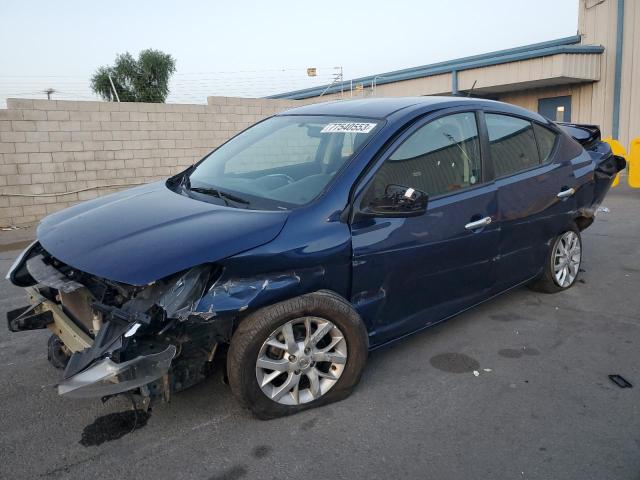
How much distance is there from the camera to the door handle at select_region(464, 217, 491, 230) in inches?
140

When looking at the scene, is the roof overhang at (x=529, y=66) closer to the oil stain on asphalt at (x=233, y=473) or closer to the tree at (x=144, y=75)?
the oil stain on asphalt at (x=233, y=473)

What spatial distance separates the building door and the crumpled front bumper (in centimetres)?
1634

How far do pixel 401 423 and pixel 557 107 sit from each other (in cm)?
1598

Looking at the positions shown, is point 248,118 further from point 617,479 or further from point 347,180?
point 617,479

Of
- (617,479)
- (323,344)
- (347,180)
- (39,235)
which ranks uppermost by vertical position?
(347,180)

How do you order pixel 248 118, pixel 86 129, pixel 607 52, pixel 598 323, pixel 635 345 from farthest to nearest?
pixel 607 52
pixel 248 118
pixel 86 129
pixel 598 323
pixel 635 345

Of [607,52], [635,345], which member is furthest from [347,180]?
[607,52]

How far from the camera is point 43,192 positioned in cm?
972

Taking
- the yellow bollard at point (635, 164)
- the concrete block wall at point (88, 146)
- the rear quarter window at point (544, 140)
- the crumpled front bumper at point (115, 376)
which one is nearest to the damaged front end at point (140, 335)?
the crumpled front bumper at point (115, 376)

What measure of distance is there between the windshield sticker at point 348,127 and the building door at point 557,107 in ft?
48.2

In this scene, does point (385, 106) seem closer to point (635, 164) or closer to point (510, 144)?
point (510, 144)

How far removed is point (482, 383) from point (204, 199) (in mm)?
2016

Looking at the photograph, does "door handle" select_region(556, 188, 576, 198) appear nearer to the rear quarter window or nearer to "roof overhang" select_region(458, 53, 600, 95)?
the rear quarter window

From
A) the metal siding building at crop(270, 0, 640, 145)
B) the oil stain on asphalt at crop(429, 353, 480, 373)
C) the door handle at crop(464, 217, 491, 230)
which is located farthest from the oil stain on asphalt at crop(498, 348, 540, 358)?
the metal siding building at crop(270, 0, 640, 145)
